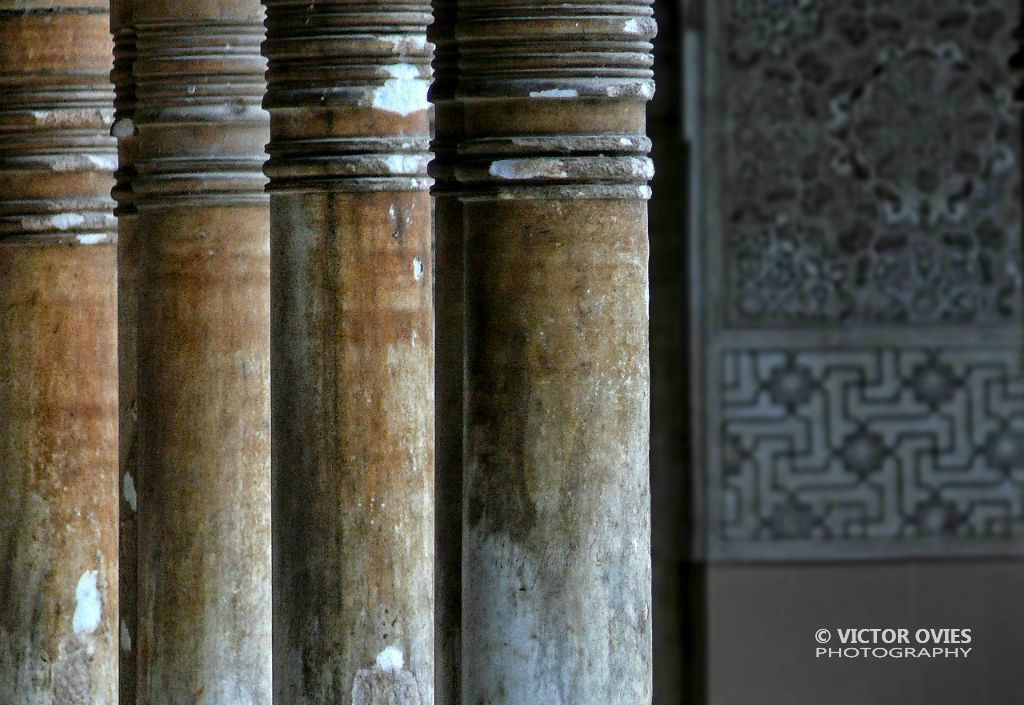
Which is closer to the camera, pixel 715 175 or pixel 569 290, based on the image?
pixel 569 290

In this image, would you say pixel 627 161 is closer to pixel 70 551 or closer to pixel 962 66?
pixel 70 551

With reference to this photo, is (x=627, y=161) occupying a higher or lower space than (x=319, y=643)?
higher

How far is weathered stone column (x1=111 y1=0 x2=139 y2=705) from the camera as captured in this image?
18.1 feet

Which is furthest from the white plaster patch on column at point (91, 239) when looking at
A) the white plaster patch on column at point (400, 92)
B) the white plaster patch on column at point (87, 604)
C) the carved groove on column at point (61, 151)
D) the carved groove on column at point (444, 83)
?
the carved groove on column at point (444, 83)

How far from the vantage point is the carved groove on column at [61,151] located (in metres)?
6.46

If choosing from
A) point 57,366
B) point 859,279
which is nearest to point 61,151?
point 57,366

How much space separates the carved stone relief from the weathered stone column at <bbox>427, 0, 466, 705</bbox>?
469 centimetres

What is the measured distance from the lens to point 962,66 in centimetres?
907

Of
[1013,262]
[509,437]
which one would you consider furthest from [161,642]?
[1013,262]

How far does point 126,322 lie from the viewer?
5.64 metres

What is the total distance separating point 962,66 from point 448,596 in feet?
17.1

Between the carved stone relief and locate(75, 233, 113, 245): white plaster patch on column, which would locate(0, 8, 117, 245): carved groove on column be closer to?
locate(75, 233, 113, 245): white plaster patch on column

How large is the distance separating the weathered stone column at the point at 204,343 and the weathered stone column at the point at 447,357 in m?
1.03

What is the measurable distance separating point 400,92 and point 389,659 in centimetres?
107
